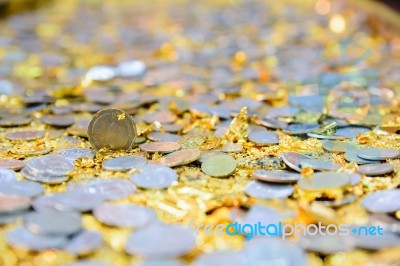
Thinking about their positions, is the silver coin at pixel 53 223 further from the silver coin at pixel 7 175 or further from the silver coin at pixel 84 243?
the silver coin at pixel 7 175

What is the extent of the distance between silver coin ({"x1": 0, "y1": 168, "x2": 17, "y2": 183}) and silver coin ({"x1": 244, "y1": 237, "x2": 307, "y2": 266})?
23.3 inches

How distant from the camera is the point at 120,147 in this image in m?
1.39

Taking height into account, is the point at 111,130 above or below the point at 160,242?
above

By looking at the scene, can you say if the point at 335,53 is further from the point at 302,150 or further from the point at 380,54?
the point at 302,150

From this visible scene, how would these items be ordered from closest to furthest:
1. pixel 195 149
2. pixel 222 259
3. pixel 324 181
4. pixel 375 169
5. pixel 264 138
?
pixel 222 259
pixel 324 181
pixel 375 169
pixel 195 149
pixel 264 138

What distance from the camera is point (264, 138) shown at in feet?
4.91

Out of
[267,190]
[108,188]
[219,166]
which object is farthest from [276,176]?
[108,188]

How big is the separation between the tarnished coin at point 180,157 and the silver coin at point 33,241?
0.42m

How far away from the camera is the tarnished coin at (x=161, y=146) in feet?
4.50

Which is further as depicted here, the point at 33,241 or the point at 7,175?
the point at 7,175

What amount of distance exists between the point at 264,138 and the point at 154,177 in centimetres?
44

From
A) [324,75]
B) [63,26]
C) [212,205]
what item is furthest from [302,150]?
[63,26]

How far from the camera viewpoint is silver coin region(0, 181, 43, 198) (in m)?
1.07

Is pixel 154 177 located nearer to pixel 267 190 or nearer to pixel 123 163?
pixel 123 163
